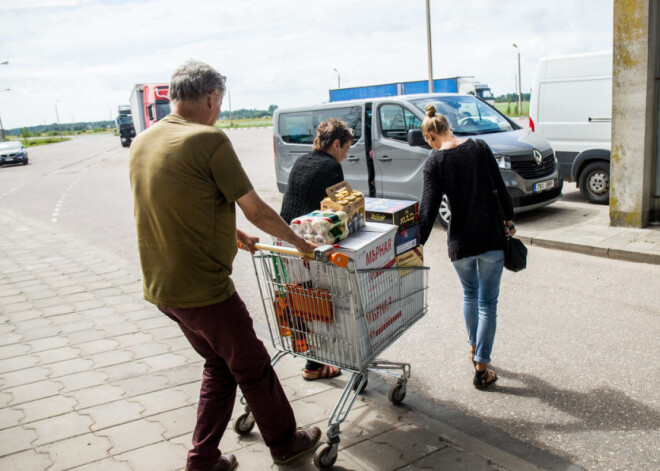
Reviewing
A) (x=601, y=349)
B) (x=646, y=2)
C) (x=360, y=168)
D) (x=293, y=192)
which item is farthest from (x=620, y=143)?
(x=293, y=192)

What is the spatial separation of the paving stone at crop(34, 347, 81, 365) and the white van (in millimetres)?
8418

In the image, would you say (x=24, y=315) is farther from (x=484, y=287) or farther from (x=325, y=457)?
(x=484, y=287)

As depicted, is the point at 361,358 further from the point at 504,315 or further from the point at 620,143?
the point at 620,143

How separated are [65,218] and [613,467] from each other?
11993 mm

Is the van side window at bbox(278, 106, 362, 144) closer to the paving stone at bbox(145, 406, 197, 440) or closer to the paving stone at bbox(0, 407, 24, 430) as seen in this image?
the paving stone at bbox(145, 406, 197, 440)

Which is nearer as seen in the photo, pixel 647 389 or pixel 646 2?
pixel 647 389

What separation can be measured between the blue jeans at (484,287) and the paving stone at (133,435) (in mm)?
2085

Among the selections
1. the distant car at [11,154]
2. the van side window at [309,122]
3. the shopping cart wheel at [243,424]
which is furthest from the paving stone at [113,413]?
the distant car at [11,154]

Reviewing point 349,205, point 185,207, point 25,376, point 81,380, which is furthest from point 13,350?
point 349,205

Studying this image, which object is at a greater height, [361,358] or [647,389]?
[361,358]

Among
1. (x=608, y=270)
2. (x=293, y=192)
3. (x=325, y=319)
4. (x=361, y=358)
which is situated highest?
(x=293, y=192)

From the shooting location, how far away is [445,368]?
427 cm

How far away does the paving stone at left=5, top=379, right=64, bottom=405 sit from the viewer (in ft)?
13.2

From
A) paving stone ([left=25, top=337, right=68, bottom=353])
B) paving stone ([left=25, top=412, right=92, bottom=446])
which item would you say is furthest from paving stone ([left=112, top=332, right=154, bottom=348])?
paving stone ([left=25, top=412, right=92, bottom=446])
